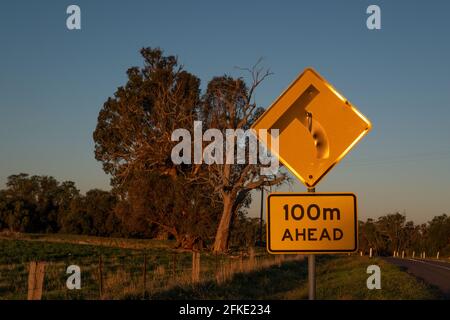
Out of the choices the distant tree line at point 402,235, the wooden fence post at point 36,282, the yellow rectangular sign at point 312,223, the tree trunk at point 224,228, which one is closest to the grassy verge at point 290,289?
the wooden fence post at point 36,282

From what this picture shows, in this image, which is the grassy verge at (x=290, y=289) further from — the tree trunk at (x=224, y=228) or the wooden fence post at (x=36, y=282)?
the tree trunk at (x=224, y=228)

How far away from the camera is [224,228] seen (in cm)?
3950

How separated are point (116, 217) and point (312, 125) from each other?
65.2 meters

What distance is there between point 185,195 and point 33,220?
4507 cm

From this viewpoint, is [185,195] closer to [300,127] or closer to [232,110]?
[232,110]

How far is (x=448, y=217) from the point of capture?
94062 millimetres

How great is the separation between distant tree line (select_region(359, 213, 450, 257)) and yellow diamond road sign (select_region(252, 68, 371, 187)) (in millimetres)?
85110

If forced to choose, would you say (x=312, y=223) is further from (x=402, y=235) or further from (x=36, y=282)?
(x=402, y=235)

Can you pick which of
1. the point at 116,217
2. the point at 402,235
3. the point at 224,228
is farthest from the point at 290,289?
the point at 402,235

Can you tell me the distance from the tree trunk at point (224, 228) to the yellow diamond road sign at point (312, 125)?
3370 cm

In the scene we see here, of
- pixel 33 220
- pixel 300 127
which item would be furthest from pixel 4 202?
pixel 300 127

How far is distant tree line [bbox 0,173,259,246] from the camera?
1719 inches
